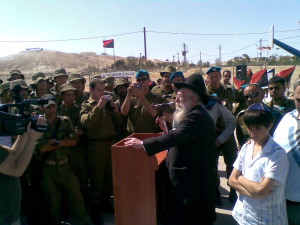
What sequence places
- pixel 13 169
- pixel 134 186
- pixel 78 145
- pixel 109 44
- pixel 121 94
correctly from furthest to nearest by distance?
pixel 109 44 → pixel 121 94 → pixel 78 145 → pixel 134 186 → pixel 13 169

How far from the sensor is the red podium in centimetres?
271

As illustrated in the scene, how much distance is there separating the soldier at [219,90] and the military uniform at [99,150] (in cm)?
176

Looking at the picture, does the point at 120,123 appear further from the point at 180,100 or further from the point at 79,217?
the point at 180,100

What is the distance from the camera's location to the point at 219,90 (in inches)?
186

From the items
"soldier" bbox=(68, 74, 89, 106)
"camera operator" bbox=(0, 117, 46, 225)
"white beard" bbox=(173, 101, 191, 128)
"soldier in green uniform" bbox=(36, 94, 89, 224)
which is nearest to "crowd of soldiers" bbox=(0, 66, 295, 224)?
"soldier in green uniform" bbox=(36, 94, 89, 224)

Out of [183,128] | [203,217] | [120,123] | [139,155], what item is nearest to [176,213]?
[203,217]

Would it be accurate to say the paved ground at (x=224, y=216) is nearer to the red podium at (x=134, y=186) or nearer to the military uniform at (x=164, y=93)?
the red podium at (x=134, y=186)

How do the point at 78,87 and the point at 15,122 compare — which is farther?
the point at 78,87

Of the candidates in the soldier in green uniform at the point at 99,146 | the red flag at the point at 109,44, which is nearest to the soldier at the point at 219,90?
the soldier in green uniform at the point at 99,146

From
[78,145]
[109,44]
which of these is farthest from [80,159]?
[109,44]

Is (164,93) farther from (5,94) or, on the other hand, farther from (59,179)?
(5,94)

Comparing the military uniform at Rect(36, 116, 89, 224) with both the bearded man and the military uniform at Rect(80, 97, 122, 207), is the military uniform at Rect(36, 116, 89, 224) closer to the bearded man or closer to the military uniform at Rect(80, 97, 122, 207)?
the military uniform at Rect(80, 97, 122, 207)

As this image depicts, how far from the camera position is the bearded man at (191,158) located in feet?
7.66

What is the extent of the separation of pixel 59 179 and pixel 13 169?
1332 millimetres
